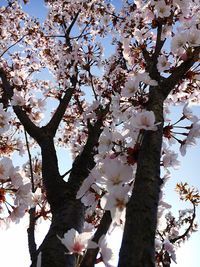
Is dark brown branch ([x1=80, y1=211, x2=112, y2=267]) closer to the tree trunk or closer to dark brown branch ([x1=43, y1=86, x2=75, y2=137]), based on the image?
the tree trunk

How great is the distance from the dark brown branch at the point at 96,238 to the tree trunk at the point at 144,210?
0.21 m

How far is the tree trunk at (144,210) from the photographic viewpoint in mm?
1390

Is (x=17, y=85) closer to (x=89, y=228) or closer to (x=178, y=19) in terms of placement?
(x=178, y=19)

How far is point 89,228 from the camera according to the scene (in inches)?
103

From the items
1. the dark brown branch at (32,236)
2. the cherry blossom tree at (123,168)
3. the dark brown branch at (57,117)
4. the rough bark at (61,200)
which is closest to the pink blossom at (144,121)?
the cherry blossom tree at (123,168)

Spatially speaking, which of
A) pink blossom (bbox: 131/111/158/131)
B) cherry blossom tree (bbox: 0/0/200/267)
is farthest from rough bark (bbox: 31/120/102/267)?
pink blossom (bbox: 131/111/158/131)

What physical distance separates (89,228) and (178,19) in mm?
3326

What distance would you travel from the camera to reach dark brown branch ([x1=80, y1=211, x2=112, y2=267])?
1.57m

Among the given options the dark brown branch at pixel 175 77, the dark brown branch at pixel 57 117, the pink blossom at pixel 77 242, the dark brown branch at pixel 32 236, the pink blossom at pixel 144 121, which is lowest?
the pink blossom at pixel 77 242

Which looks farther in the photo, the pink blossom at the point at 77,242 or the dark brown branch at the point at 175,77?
the dark brown branch at the point at 175,77

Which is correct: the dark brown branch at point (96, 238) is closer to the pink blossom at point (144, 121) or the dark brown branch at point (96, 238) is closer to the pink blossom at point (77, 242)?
the pink blossom at point (77, 242)

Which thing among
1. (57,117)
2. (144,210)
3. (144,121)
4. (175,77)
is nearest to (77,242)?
(144,210)

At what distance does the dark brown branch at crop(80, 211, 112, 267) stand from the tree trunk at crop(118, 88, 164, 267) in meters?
0.21

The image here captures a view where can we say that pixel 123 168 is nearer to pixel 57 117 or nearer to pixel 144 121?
pixel 144 121
